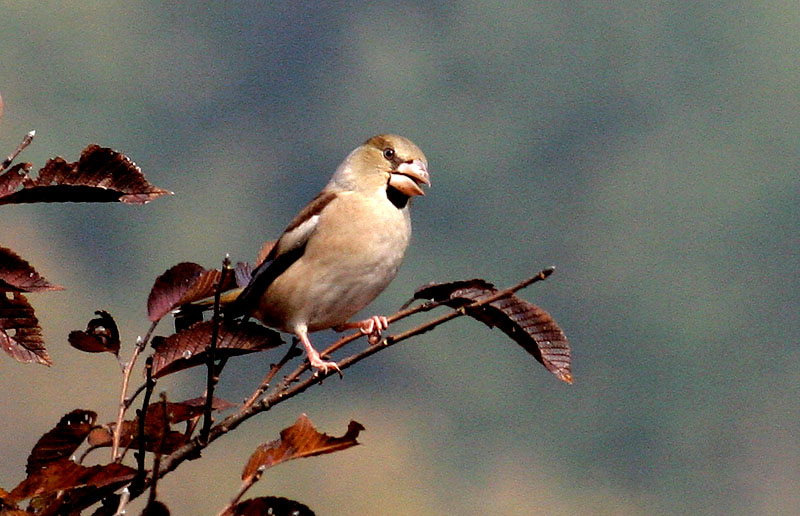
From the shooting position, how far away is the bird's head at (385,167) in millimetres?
3029

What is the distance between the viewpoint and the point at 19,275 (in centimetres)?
170

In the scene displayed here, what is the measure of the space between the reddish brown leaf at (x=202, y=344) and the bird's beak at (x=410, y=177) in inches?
41.9

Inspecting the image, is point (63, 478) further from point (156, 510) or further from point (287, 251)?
point (287, 251)

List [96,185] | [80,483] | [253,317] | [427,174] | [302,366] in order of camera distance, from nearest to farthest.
Answer: 1. [80,483]
2. [96,185]
3. [302,366]
4. [427,174]
5. [253,317]

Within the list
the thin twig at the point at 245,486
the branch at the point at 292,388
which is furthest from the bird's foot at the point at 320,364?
the thin twig at the point at 245,486

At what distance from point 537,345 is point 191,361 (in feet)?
2.20

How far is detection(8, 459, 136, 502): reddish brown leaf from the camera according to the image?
1.58 m

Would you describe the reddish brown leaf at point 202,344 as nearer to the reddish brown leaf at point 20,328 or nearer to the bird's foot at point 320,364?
the bird's foot at point 320,364

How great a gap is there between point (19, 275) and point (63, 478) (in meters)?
0.35

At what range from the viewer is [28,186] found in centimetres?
170

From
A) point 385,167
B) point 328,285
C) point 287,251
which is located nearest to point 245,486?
point 328,285

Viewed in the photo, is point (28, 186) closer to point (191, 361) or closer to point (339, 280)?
point (191, 361)

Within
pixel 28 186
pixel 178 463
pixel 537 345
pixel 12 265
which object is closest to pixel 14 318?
pixel 12 265

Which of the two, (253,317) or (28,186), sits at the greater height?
(253,317)
